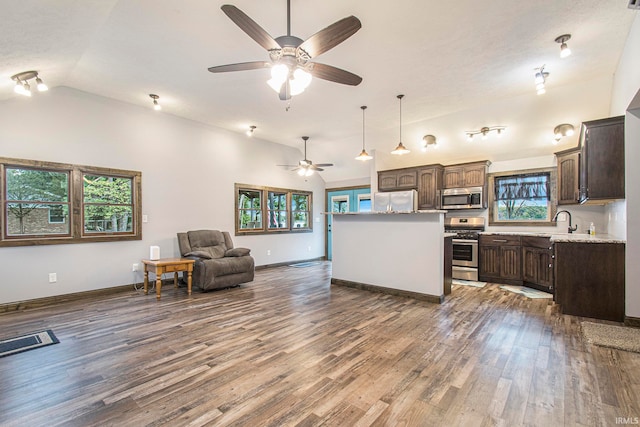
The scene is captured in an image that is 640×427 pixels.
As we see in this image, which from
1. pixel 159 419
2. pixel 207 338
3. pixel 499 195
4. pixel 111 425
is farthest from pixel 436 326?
pixel 499 195

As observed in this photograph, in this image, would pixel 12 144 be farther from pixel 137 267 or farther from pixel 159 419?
pixel 159 419

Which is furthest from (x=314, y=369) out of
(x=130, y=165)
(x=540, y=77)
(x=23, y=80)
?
(x=130, y=165)

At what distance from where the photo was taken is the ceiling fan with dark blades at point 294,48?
2143 mm

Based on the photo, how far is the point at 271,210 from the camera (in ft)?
24.3

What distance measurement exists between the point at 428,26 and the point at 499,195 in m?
4.31

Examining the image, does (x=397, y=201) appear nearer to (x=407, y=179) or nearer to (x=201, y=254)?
(x=407, y=179)

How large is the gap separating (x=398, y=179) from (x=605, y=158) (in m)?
3.81

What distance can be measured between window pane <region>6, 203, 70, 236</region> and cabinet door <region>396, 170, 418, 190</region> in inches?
239

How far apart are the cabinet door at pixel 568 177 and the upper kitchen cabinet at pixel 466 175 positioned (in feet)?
4.01

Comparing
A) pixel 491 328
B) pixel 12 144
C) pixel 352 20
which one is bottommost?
pixel 491 328

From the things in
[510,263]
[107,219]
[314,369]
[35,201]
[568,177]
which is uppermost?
[568,177]

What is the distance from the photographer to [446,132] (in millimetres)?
5934

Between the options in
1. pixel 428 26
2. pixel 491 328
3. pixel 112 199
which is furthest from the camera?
pixel 112 199

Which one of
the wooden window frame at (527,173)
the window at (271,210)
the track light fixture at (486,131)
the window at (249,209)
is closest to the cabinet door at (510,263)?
the wooden window frame at (527,173)
